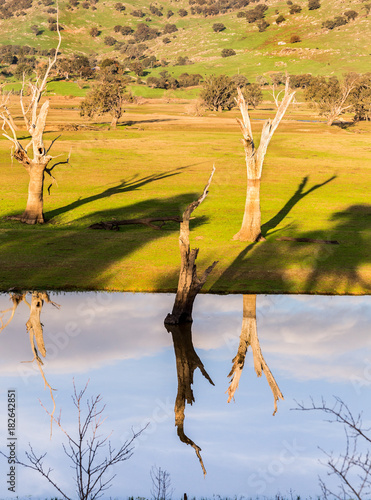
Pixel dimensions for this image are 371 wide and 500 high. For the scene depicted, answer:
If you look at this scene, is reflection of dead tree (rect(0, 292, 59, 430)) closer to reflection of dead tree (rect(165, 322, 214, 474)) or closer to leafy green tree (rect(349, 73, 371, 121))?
reflection of dead tree (rect(165, 322, 214, 474))

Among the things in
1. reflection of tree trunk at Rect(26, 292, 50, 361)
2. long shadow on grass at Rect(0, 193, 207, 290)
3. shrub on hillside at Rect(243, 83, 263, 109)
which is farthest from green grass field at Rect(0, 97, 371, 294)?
shrub on hillside at Rect(243, 83, 263, 109)

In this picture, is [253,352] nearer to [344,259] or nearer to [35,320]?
[35,320]

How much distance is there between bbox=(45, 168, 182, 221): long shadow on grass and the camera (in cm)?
5266

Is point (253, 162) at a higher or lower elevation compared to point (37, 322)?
higher

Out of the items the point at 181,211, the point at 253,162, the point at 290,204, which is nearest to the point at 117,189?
the point at 181,211

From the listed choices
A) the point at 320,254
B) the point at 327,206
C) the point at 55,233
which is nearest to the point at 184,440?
the point at 320,254

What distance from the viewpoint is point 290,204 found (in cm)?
5828

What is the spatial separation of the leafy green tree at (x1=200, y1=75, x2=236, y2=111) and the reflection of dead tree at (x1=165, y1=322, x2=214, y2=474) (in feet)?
458

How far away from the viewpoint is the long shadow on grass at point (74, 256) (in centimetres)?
3441

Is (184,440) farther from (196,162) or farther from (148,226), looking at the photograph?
(196,162)

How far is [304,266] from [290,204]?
21.1 m

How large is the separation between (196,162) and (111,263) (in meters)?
44.7

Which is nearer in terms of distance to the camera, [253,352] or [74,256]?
[253,352]

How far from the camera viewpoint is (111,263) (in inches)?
1487
